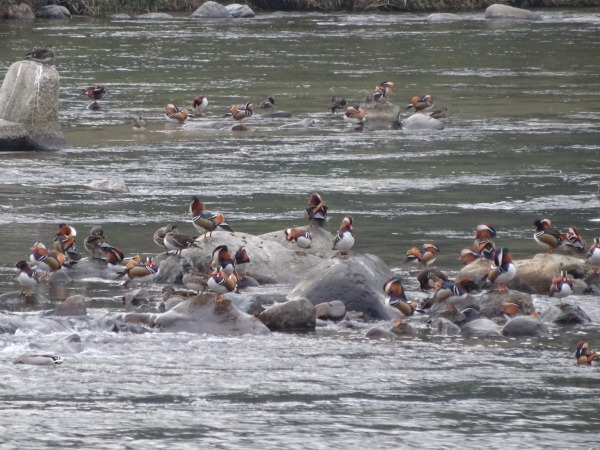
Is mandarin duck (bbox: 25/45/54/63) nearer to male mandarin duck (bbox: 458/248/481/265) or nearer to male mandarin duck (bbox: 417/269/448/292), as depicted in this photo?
male mandarin duck (bbox: 458/248/481/265)

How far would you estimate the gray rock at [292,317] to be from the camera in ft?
36.6

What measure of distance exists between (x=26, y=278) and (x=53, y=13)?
44293mm

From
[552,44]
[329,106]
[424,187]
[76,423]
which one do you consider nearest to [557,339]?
[76,423]

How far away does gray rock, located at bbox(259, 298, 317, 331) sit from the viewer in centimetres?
1116

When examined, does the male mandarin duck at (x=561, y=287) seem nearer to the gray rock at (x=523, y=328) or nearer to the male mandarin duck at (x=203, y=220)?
the gray rock at (x=523, y=328)

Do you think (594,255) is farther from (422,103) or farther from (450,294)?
(422,103)

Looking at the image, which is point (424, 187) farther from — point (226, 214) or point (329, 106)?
point (329, 106)

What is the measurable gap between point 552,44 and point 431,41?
3.84 m

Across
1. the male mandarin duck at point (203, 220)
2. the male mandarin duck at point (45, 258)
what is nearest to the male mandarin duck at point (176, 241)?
the male mandarin duck at point (203, 220)

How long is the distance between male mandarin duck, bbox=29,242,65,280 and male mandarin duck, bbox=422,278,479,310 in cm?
352

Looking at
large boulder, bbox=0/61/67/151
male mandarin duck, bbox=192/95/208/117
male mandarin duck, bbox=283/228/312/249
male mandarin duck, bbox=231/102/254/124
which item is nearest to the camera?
male mandarin duck, bbox=283/228/312/249

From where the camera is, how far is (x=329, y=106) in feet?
87.6

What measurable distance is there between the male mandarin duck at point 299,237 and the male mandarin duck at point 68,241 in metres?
2.11

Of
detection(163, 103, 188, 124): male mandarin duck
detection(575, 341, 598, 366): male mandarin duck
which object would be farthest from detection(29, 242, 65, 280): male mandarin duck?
detection(163, 103, 188, 124): male mandarin duck
